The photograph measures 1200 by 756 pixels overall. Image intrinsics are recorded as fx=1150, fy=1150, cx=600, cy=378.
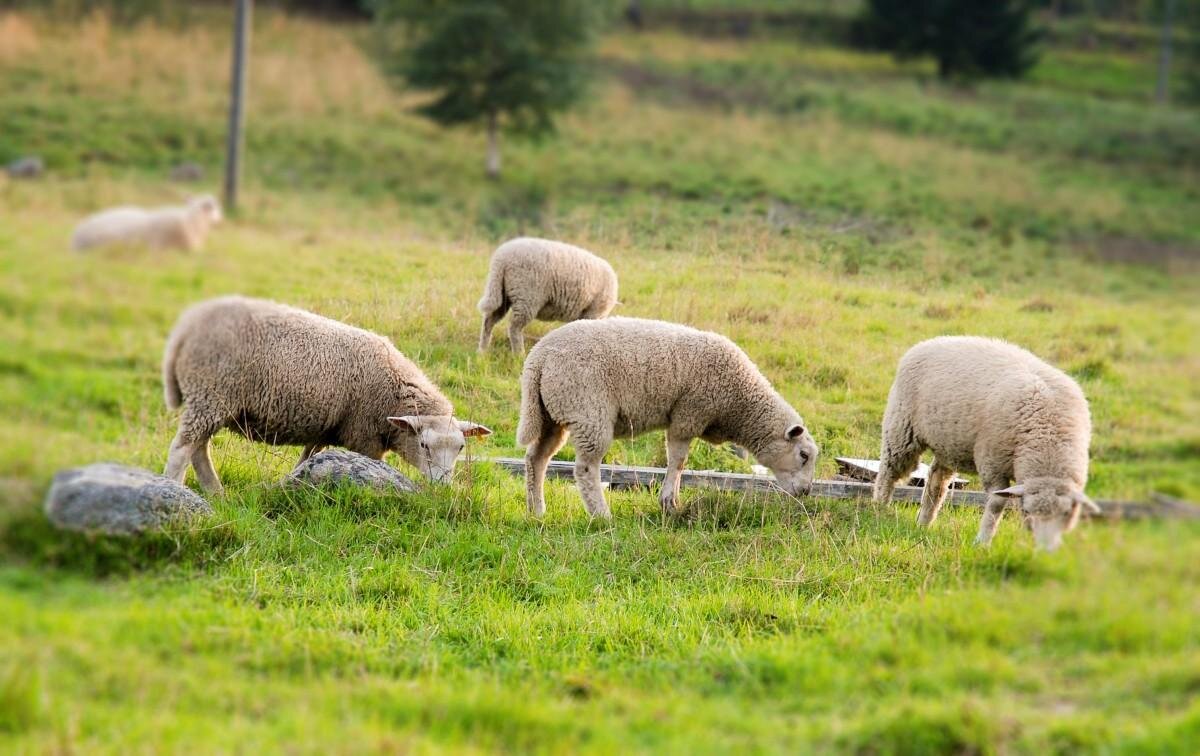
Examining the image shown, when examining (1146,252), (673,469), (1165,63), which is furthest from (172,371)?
(1165,63)

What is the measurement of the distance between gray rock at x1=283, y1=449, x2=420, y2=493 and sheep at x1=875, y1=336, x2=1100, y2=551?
10.6 feet

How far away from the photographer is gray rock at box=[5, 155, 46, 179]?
755 inches

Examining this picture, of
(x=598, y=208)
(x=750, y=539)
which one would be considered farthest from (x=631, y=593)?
(x=598, y=208)

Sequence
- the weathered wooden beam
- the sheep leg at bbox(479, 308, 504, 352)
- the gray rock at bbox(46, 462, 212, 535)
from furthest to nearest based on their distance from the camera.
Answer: the sheep leg at bbox(479, 308, 504, 352), the weathered wooden beam, the gray rock at bbox(46, 462, 212, 535)

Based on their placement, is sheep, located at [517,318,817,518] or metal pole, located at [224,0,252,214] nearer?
sheep, located at [517,318,817,518]

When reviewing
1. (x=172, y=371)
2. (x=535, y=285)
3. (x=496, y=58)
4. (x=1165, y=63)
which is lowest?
(x=172, y=371)

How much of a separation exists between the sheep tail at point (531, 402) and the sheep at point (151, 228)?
5.31 metres

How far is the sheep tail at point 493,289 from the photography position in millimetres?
9859

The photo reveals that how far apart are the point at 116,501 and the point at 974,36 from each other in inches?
1591

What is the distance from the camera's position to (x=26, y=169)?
19344 millimetres

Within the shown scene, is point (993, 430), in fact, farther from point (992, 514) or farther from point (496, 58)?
point (496, 58)

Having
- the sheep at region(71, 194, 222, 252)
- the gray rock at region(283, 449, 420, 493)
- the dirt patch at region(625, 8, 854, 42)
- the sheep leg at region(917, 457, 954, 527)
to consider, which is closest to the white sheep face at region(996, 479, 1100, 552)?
the sheep leg at region(917, 457, 954, 527)

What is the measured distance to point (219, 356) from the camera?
22.4ft

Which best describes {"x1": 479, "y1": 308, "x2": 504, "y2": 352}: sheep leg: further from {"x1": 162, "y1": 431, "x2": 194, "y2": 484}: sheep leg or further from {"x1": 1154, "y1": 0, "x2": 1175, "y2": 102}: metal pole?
{"x1": 1154, "y1": 0, "x2": 1175, "y2": 102}: metal pole
